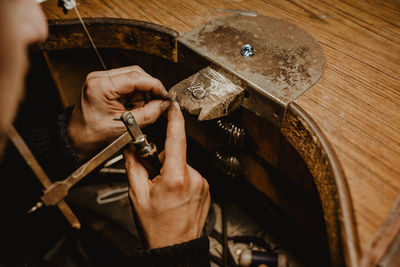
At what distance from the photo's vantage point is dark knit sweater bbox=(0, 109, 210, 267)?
0.80 meters

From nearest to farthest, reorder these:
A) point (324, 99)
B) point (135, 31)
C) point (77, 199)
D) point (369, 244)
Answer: point (369, 244), point (324, 99), point (135, 31), point (77, 199)

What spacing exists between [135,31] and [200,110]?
0.46m

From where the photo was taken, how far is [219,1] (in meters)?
1.13

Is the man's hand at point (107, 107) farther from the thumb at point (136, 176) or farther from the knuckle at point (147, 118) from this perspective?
the thumb at point (136, 176)

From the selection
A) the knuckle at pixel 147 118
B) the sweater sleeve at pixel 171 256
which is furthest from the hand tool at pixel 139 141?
the sweater sleeve at pixel 171 256

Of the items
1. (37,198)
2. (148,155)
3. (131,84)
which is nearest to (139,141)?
(148,155)

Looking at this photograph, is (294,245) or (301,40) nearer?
(301,40)

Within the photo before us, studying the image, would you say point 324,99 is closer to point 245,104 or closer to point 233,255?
point 245,104

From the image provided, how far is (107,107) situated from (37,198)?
0.66m

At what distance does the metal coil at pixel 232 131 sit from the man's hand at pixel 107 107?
1.06 feet

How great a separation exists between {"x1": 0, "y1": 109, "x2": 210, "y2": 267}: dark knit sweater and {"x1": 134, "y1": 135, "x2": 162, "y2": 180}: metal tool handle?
0.80 feet

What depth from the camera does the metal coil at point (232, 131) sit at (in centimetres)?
114

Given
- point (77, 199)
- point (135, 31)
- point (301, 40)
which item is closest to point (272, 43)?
point (301, 40)

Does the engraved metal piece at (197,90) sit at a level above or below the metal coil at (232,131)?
above
